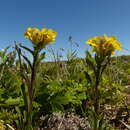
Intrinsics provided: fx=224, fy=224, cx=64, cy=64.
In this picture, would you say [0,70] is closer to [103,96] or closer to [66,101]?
[66,101]

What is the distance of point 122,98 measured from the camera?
112 inches

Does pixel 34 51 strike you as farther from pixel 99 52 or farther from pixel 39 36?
pixel 99 52

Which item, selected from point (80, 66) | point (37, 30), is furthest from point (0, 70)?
point (80, 66)

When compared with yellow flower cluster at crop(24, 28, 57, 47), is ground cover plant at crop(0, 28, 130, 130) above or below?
below

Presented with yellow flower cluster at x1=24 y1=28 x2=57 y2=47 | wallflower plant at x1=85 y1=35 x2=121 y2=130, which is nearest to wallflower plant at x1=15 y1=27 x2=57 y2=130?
yellow flower cluster at x1=24 y1=28 x2=57 y2=47

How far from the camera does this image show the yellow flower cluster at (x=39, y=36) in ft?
5.44

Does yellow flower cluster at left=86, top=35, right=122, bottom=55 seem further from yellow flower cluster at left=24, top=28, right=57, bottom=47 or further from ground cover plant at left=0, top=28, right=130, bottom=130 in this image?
yellow flower cluster at left=24, top=28, right=57, bottom=47

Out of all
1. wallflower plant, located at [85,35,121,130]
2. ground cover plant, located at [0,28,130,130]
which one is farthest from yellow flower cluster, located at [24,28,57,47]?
wallflower plant, located at [85,35,121,130]

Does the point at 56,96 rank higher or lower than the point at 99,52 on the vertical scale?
lower

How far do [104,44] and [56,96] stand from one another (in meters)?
0.92

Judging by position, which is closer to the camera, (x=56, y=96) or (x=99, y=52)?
(x=99, y=52)

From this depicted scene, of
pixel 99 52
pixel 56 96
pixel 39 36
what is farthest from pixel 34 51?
pixel 56 96

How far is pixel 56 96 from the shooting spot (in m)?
2.34

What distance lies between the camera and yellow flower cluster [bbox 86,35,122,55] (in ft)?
5.41
